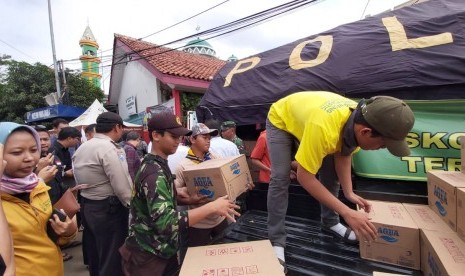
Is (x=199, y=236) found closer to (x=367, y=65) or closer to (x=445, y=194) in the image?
(x=445, y=194)

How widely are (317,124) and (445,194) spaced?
3.11ft

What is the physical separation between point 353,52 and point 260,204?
2.20 metres

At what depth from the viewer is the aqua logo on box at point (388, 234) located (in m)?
1.64

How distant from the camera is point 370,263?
5.69 ft

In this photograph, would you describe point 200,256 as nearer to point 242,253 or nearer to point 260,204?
point 242,253

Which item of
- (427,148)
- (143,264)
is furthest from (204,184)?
(427,148)

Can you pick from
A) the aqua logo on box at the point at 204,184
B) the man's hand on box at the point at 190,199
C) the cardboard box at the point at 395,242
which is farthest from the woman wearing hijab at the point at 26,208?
the cardboard box at the point at 395,242

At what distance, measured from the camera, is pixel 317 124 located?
1557 mm

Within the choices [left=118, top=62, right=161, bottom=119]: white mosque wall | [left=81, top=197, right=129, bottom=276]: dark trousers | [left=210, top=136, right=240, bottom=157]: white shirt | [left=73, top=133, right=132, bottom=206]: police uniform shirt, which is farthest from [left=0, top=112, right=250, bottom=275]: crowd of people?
[left=118, top=62, right=161, bottom=119]: white mosque wall

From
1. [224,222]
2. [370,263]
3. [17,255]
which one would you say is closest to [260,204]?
[224,222]

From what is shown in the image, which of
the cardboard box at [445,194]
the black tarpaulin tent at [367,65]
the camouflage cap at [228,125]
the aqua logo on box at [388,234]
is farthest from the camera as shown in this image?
the camouflage cap at [228,125]

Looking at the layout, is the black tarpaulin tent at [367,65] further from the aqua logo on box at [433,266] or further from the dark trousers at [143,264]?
the dark trousers at [143,264]

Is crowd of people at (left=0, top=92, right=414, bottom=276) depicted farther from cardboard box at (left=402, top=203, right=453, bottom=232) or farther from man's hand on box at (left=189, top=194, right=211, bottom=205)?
cardboard box at (left=402, top=203, right=453, bottom=232)

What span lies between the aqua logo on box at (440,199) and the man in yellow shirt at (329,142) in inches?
17.2
